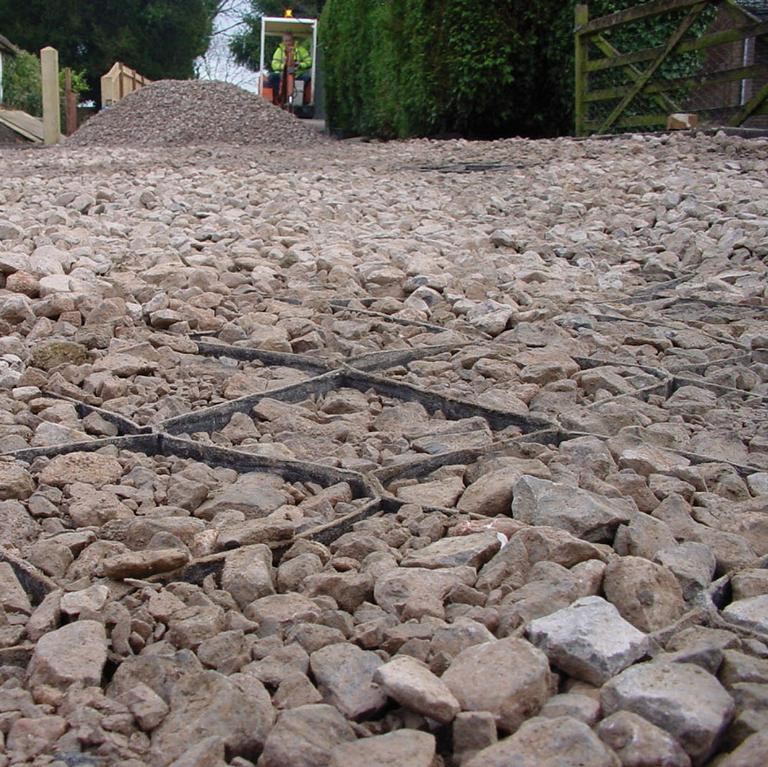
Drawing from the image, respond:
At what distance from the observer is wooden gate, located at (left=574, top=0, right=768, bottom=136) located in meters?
8.71

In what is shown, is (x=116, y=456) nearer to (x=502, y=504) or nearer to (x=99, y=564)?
(x=99, y=564)

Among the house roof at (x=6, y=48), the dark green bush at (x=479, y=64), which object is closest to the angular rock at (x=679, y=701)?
the dark green bush at (x=479, y=64)

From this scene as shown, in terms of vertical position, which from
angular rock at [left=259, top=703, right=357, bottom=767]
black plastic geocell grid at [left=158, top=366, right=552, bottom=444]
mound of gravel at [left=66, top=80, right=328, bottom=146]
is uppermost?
mound of gravel at [left=66, top=80, right=328, bottom=146]

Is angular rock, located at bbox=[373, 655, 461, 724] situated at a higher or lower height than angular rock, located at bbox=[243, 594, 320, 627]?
higher

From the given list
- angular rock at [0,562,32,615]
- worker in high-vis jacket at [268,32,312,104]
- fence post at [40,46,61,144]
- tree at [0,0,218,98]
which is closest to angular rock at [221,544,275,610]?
angular rock at [0,562,32,615]

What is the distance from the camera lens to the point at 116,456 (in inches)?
84.1

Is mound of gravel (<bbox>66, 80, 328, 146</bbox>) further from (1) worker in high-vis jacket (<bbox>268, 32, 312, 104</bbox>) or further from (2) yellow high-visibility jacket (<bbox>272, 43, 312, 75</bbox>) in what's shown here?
(2) yellow high-visibility jacket (<bbox>272, 43, 312, 75</bbox>)

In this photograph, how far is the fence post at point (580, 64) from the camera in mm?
10195

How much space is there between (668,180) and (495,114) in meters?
6.27

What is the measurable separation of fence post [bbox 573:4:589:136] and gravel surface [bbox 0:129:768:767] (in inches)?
241

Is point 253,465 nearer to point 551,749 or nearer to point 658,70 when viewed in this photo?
point 551,749

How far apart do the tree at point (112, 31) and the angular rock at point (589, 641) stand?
31.7 meters

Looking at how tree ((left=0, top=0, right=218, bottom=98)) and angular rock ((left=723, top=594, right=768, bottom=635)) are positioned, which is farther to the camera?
tree ((left=0, top=0, right=218, bottom=98))

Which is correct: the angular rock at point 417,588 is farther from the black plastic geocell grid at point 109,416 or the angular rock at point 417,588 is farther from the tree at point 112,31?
the tree at point 112,31
